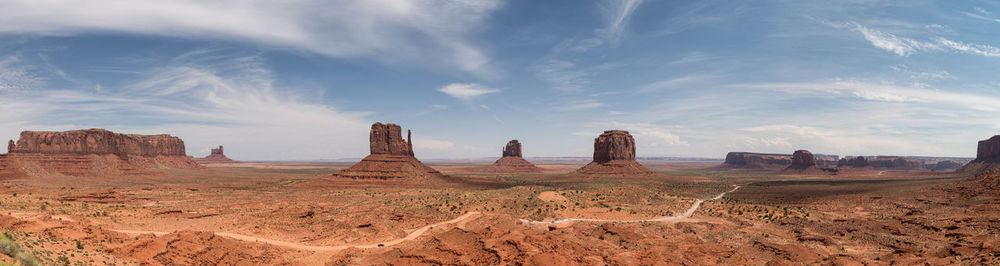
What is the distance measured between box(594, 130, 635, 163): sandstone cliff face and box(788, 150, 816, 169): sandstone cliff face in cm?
9954

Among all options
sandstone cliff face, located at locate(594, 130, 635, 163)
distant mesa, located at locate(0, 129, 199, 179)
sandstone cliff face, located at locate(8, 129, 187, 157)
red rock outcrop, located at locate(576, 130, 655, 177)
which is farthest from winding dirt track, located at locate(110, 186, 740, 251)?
sandstone cliff face, located at locate(8, 129, 187, 157)

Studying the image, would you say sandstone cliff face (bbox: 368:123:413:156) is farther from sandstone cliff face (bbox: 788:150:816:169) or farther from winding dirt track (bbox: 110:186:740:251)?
sandstone cliff face (bbox: 788:150:816:169)

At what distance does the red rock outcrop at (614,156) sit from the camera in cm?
12281

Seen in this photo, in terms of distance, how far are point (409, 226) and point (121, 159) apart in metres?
133

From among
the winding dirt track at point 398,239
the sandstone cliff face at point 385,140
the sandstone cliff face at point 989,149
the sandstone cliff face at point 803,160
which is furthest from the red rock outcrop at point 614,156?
the sandstone cliff face at point 989,149

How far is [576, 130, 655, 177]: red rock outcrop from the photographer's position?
12281cm

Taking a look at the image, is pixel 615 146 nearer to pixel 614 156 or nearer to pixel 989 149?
pixel 614 156

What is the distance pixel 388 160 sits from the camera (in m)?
92.9

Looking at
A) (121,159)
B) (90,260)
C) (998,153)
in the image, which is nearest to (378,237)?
(90,260)

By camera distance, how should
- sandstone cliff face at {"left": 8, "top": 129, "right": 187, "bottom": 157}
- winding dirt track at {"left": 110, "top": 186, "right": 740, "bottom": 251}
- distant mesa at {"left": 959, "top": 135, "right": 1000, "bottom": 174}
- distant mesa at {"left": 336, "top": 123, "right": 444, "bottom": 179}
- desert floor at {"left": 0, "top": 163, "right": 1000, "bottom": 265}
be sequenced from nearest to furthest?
desert floor at {"left": 0, "top": 163, "right": 1000, "bottom": 265}, winding dirt track at {"left": 110, "top": 186, "right": 740, "bottom": 251}, distant mesa at {"left": 336, "top": 123, "right": 444, "bottom": 179}, sandstone cliff face at {"left": 8, "top": 129, "right": 187, "bottom": 157}, distant mesa at {"left": 959, "top": 135, "right": 1000, "bottom": 174}

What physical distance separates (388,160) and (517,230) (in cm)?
6989

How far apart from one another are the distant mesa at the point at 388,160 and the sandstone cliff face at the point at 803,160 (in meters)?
169

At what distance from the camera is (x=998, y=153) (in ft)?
421

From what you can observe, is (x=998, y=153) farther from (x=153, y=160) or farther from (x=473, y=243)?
(x=153, y=160)
